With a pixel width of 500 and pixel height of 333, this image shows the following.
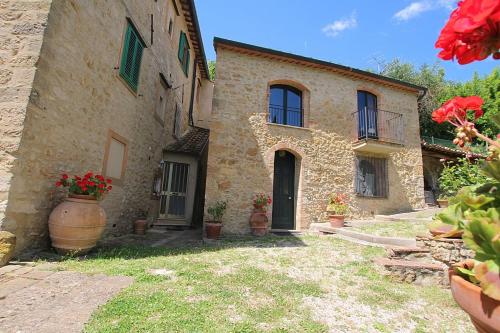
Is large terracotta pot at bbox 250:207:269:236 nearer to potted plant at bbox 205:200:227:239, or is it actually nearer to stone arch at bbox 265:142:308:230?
potted plant at bbox 205:200:227:239

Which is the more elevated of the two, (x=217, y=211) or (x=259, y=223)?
(x=217, y=211)

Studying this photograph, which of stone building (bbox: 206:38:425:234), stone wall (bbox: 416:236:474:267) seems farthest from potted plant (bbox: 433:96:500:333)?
stone building (bbox: 206:38:425:234)

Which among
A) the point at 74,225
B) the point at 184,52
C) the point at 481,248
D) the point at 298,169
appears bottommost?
the point at 74,225

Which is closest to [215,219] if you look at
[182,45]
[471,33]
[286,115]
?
[286,115]

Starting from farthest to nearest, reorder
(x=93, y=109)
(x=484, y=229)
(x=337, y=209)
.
→ (x=337, y=209), (x=93, y=109), (x=484, y=229)

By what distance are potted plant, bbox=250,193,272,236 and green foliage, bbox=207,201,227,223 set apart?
0.96m

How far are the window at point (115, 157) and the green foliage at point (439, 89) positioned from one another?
58.4 feet

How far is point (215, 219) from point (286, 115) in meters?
4.57

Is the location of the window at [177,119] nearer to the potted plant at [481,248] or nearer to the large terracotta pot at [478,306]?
the potted plant at [481,248]

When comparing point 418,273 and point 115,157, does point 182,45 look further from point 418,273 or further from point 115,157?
point 418,273

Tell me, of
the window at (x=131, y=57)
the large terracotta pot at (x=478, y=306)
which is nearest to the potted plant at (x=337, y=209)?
the window at (x=131, y=57)

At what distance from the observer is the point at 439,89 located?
1822 cm

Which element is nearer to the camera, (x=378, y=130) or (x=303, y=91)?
(x=303, y=91)

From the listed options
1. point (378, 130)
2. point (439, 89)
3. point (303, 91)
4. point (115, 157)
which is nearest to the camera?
point (115, 157)
